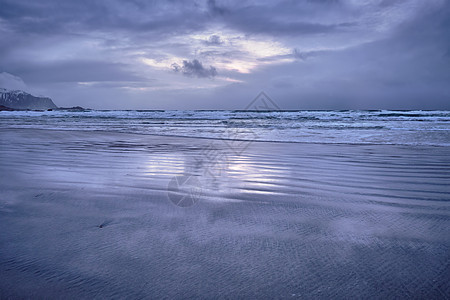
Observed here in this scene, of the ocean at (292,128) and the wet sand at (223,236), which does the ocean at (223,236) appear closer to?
the wet sand at (223,236)

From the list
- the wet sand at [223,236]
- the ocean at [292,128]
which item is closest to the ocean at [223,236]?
the wet sand at [223,236]

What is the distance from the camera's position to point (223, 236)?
1.96 metres

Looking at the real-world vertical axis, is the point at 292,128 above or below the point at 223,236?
above

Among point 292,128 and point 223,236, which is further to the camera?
point 292,128

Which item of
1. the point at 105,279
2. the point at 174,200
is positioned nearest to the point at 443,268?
the point at 105,279

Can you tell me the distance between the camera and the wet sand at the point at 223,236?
55.2 inches

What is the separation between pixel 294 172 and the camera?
4352 mm

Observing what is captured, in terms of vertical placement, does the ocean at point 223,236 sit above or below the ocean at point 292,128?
below

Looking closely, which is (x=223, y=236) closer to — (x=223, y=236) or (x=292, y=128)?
(x=223, y=236)

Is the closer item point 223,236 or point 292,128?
point 223,236

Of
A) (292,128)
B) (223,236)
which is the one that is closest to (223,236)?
(223,236)

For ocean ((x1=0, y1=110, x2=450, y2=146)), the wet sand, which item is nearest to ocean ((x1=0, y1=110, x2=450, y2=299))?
the wet sand

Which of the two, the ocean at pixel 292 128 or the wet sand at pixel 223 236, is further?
the ocean at pixel 292 128

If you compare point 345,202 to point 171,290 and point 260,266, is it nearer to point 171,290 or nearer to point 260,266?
point 260,266
